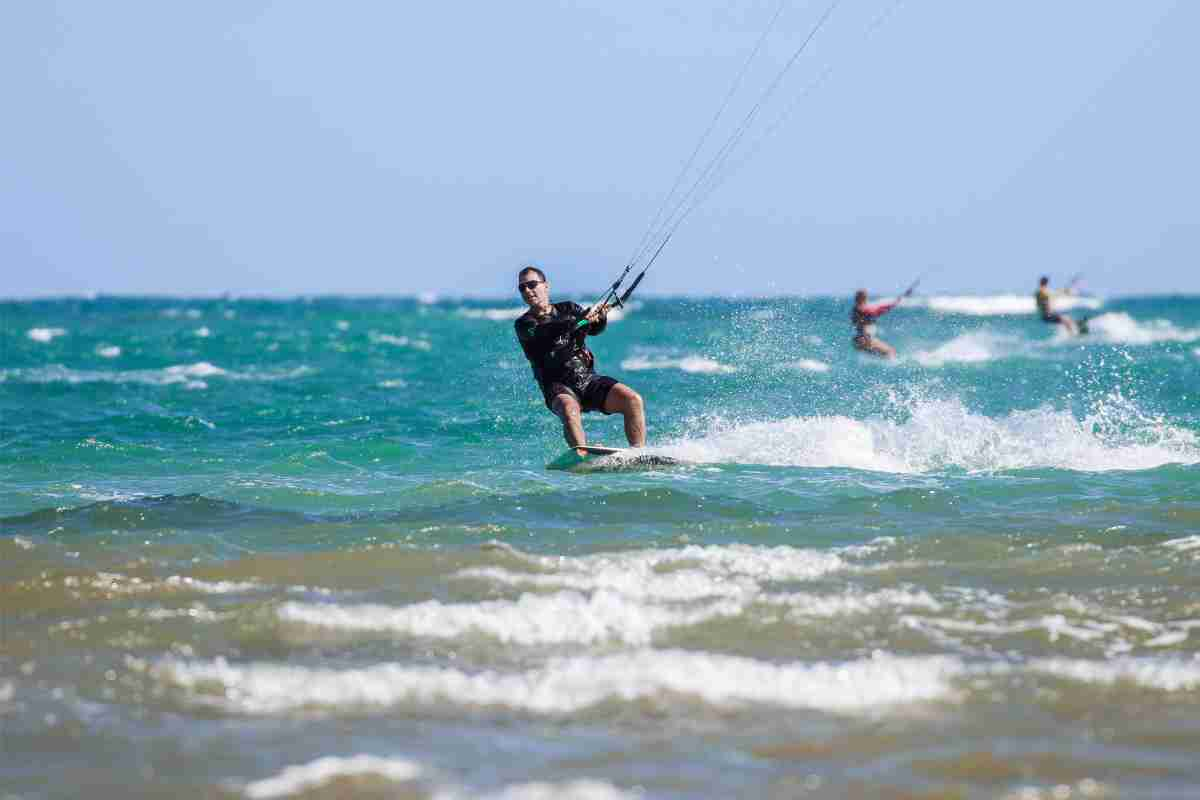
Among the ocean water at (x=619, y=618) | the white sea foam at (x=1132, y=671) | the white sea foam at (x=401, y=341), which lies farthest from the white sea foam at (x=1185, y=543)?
the white sea foam at (x=401, y=341)

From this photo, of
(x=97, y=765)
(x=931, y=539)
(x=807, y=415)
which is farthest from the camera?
(x=807, y=415)

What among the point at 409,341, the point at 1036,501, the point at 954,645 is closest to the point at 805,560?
the point at 954,645

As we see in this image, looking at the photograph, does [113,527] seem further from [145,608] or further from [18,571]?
[145,608]

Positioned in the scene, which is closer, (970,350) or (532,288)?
(532,288)

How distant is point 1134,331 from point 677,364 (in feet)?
94.4

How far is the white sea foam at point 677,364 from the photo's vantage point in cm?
2862

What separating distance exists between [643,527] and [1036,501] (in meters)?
2.87

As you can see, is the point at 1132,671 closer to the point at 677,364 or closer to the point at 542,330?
the point at 542,330

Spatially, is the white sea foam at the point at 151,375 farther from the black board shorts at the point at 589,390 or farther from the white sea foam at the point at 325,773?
the white sea foam at the point at 325,773

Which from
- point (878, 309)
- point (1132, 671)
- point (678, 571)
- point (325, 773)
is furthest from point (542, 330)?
point (878, 309)

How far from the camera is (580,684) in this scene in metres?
5.19

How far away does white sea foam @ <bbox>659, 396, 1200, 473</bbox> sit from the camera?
1172cm

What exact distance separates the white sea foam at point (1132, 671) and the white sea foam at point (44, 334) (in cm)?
5044

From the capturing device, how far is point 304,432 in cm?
1614
